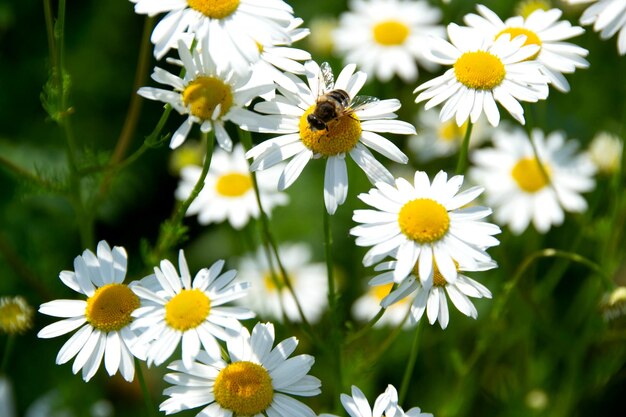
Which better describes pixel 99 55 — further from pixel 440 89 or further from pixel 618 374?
pixel 618 374

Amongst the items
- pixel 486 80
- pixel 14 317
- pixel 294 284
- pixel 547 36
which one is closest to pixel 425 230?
pixel 486 80

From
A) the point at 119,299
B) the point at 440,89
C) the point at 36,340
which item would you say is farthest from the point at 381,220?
the point at 36,340

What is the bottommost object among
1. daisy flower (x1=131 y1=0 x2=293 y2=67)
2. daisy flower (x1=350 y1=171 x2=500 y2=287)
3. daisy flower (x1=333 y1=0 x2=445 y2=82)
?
daisy flower (x1=333 y1=0 x2=445 y2=82)

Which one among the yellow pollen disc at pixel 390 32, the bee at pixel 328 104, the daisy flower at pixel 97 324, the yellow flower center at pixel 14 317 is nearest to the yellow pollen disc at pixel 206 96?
the bee at pixel 328 104

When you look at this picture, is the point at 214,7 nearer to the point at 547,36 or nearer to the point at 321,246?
the point at 547,36

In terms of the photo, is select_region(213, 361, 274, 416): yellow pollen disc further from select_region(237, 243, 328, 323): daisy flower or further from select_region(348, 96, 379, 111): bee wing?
select_region(237, 243, 328, 323): daisy flower

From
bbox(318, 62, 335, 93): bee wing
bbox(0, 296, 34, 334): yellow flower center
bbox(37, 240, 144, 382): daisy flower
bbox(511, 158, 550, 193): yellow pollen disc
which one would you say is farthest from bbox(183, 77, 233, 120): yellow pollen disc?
bbox(511, 158, 550, 193): yellow pollen disc

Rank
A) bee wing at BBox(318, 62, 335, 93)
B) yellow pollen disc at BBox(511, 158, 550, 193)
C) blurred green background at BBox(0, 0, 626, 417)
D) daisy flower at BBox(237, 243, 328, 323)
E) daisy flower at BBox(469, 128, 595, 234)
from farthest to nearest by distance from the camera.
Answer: daisy flower at BBox(237, 243, 328, 323) → yellow pollen disc at BBox(511, 158, 550, 193) → daisy flower at BBox(469, 128, 595, 234) → blurred green background at BBox(0, 0, 626, 417) → bee wing at BBox(318, 62, 335, 93)
